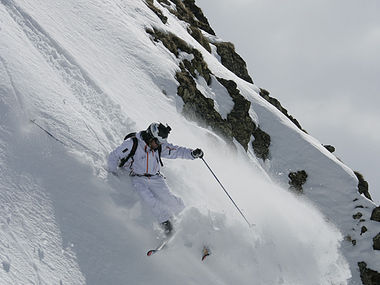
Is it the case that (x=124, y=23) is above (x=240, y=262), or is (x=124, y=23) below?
above

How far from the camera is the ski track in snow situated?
32.3 feet

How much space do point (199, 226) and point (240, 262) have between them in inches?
59.0

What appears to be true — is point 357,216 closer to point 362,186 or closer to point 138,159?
point 362,186

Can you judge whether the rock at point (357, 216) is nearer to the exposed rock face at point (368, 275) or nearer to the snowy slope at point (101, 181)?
the exposed rock face at point (368, 275)

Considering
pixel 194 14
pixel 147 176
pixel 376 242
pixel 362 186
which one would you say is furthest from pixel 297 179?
pixel 194 14

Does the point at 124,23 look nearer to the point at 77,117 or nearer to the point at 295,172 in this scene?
the point at 77,117

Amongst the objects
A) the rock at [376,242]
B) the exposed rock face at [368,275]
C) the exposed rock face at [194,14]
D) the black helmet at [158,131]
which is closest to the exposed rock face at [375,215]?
the rock at [376,242]

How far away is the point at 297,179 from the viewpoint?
77.2 feet

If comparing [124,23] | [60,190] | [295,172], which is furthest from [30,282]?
[295,172]

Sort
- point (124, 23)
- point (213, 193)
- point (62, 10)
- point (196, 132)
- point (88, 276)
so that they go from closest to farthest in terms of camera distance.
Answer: point (88, 276), point (213, 193), point (62, 10), point (196, 132), point (124, 23)

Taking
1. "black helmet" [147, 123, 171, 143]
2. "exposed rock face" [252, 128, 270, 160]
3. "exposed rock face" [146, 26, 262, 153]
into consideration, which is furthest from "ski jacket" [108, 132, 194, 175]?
"exposed rock face" [252, 128, 270, 160]

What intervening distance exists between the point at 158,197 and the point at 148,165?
723 mm

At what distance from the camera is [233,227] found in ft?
29.7

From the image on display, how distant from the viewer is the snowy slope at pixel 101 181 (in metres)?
6.04
